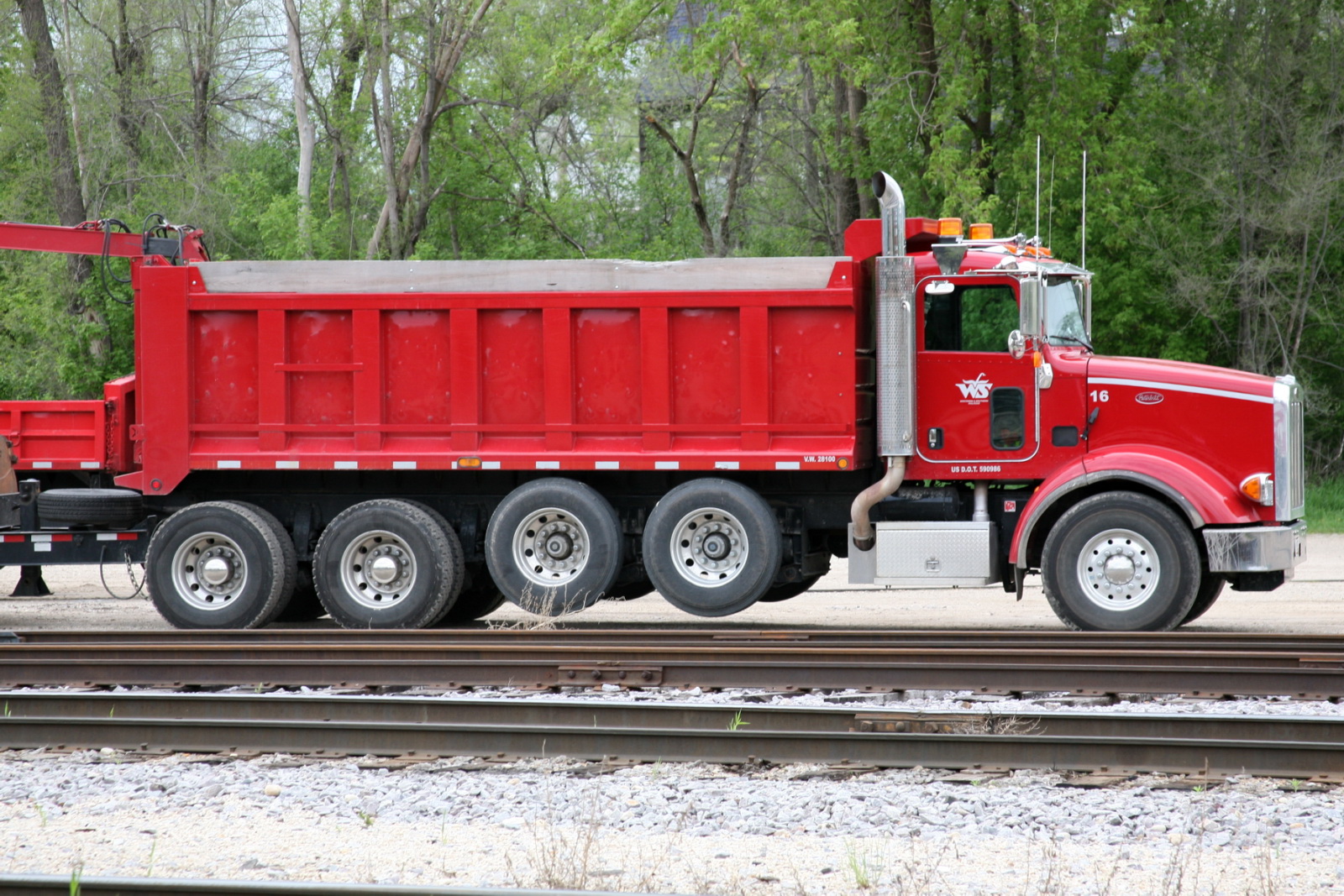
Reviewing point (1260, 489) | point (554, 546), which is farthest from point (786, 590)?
point (1260, 489)

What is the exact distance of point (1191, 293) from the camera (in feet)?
82.3

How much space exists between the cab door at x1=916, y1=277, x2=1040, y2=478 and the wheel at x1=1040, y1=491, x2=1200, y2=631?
784 millimetres

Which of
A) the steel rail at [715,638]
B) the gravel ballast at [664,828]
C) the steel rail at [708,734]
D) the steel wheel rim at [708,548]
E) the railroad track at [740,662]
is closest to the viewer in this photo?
the gravel ballast at [664,828]

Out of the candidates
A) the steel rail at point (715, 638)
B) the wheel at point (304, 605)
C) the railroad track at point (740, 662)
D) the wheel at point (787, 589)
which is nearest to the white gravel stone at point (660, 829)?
the railroad track at point (740, 662)

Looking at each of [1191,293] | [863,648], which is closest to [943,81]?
[1191,293]

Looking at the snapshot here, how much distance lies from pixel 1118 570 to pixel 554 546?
4.43 metres

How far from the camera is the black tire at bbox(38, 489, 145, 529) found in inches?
487

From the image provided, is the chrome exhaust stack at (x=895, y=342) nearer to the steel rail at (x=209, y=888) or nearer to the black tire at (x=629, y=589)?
the black tire at (x=629, y=589)

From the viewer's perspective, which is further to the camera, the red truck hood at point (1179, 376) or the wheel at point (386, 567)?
the wheel at point (386, 567)

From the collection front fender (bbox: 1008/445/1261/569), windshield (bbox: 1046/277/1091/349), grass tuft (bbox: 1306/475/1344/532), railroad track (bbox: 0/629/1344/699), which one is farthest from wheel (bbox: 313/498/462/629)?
grass tuft (bbox: 1306/475/1344/532)

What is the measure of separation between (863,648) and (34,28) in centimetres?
2397

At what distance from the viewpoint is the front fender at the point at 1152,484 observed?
10422mm

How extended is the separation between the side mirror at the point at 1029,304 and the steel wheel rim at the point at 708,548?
276cm

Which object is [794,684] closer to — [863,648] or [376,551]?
[863,648]
